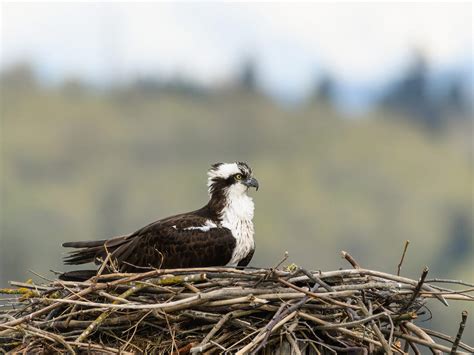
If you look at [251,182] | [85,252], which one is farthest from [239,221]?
[85,252]

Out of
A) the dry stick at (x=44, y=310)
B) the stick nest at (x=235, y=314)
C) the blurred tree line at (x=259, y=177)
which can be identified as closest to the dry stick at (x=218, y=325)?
the stick nest at (x=235, y=314)

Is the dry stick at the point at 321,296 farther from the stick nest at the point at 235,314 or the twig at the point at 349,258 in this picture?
the twig at the point at 349,258

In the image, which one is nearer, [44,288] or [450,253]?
[44,288]

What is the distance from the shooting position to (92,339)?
9.64 m

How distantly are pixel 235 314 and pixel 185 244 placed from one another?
70.8 inches

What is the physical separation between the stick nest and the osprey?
38.4 inches

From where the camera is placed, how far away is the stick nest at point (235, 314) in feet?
30.0

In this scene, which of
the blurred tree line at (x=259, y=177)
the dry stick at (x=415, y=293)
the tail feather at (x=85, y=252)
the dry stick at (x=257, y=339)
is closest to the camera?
the dry stick at (x=415, y=293)

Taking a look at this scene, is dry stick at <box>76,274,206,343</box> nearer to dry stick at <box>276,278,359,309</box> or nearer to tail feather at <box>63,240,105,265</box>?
dry stick at <box>276,278,359,309</box>

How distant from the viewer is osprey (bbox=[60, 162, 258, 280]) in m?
11.0

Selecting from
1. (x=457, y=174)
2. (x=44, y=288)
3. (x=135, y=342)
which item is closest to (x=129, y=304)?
(x=135, y=342)

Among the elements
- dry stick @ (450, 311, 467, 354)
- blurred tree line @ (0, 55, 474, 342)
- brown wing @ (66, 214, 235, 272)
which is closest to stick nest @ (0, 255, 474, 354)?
dry stick @ (450, 311, 467, 354)

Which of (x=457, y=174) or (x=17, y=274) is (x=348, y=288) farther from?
(x=457, y=174)

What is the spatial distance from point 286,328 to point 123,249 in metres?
2.63
